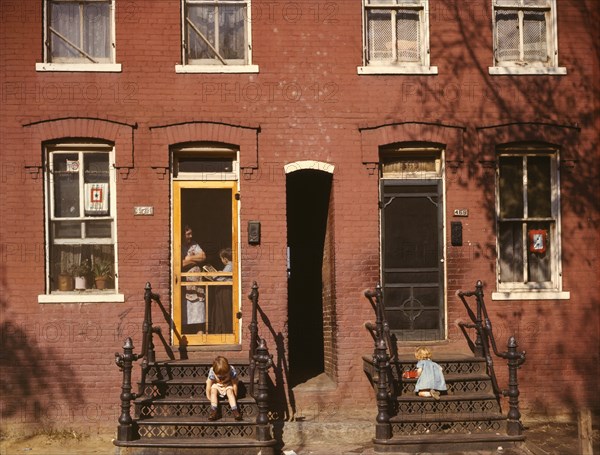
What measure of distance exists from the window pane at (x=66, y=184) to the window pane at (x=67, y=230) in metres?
0.12

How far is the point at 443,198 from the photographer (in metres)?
12.0

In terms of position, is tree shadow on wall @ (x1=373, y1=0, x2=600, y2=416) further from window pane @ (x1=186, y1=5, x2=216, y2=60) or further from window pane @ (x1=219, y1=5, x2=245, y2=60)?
window pane @ (x1=186, y1=5, x2=216, y2=60)

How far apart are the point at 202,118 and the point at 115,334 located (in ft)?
10.4

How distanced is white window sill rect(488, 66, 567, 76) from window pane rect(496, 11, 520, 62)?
243 mm

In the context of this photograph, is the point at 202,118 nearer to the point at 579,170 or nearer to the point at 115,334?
the point at 115,334

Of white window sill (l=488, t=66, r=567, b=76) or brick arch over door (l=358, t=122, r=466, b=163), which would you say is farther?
white window sill (l=488, t=66, r=567, b=76)

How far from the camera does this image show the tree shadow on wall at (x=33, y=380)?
11258 millimetres

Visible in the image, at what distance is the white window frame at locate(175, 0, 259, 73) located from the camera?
38.3 ft

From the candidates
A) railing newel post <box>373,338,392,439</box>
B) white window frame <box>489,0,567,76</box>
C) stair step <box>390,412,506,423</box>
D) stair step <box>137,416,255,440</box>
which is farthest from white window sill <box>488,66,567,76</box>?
stair step <box>137,416,255,440</box>

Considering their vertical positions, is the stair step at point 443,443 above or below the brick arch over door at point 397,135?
below

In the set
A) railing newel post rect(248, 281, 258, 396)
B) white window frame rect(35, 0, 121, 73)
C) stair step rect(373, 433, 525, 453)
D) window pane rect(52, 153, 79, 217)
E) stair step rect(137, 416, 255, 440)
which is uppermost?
white window frame rect(35, 0, 121, 73)

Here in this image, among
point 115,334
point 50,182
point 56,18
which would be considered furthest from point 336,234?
point 56,18

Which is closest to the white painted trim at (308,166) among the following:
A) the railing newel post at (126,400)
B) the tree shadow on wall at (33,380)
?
the railing newel post at (126,400)

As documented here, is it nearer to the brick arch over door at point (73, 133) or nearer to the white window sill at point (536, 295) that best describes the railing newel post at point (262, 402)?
the brick arch over door at point (73, 133)
